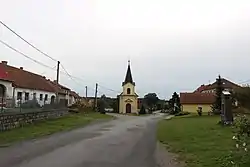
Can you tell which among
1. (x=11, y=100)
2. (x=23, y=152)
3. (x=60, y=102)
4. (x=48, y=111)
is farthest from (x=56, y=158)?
(x=60, y=102)

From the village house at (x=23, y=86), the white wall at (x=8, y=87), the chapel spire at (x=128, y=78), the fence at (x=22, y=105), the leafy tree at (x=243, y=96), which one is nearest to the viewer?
the fence at (x=22, y=105)

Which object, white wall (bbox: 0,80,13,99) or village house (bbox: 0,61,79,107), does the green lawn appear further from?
white wall (bbox: 0,80,13,99)

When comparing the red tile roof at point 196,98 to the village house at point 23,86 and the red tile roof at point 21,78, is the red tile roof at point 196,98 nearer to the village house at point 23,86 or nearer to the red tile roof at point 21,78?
the village house at point 23,86

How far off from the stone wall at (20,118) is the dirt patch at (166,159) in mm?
11536

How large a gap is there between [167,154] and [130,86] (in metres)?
84.6

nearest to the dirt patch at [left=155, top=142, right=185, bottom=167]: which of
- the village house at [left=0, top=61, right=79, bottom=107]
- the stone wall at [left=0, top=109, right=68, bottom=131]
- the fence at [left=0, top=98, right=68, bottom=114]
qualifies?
the stone wall at [left=0, top=109, right=68, bottom=131]

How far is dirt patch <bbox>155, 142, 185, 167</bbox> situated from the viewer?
11.3 meters

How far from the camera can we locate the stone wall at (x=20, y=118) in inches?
912

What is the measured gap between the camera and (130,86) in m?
98.2

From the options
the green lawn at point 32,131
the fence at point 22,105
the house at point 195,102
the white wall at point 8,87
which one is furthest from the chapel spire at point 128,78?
the green lawn at point 32,131

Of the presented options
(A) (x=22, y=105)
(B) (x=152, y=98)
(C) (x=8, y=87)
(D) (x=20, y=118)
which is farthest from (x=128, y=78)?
(D) (x=20, y=118)

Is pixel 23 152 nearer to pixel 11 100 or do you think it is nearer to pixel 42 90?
pixel 11 100

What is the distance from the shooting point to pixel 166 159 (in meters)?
12.5

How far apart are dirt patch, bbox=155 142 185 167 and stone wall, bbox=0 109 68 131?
11.5 m
